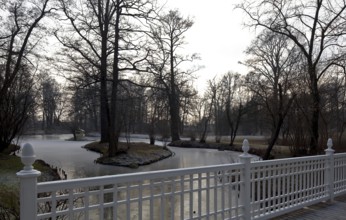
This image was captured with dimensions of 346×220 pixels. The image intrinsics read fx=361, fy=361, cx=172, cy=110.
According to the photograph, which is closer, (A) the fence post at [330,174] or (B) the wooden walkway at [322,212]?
(B) the wooden walkway at [322,212]

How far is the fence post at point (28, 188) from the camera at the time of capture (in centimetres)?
277

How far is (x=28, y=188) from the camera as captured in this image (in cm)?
280

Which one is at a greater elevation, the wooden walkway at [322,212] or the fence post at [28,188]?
the fence post at [28,188]

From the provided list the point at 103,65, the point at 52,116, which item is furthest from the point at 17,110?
the point at 52,116

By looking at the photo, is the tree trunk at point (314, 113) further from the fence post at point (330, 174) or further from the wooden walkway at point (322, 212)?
the wooden walkway at point (322, 212)

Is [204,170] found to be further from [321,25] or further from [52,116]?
[52,116]

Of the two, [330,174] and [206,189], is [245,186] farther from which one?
[330,174]

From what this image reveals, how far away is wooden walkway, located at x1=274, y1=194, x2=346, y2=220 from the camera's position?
224 inches

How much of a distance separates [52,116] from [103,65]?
3723 cm

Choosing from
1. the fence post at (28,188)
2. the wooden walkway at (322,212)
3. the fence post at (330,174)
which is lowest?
the wooden walkway at (322,212)

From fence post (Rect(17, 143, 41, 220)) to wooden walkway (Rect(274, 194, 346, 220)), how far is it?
398cm

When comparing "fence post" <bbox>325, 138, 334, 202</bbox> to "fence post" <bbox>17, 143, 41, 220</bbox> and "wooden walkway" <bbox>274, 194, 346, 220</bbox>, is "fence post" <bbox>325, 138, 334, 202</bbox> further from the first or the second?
"fence post" <bbox>17, 143, 41, 220</bbox>

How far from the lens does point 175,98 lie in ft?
76.0

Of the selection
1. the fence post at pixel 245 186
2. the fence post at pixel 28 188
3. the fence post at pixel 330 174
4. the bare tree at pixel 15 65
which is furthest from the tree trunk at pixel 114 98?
the fence post at pixel 28 188
